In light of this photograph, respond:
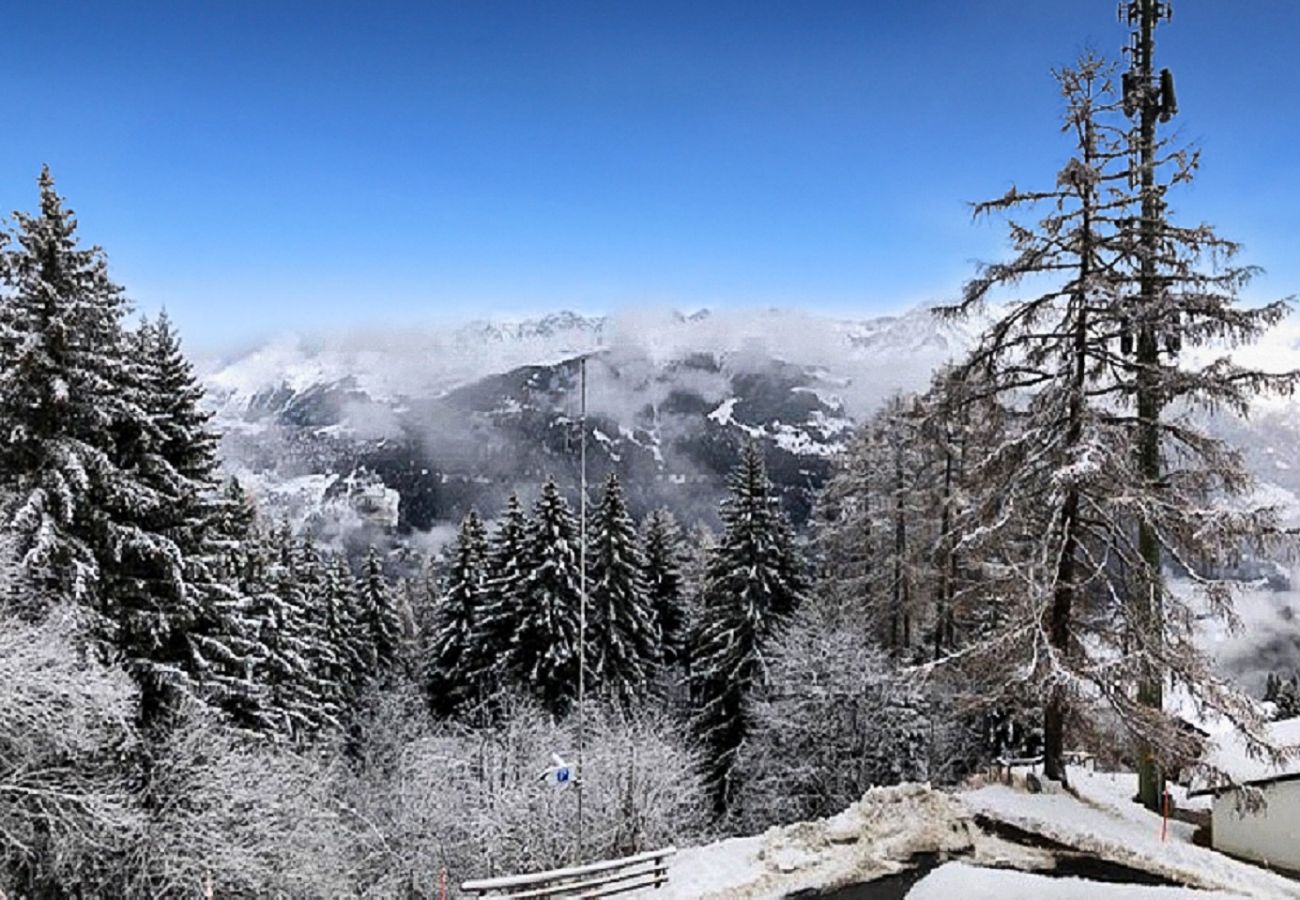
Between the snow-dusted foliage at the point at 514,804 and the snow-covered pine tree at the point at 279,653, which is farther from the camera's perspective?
the snow-covered pine tree at the point at 279,653

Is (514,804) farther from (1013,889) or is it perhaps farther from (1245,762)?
(1013,889)

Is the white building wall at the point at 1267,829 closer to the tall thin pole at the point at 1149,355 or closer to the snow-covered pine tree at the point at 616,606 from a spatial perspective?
the tall thin pole at the point at 1149,355

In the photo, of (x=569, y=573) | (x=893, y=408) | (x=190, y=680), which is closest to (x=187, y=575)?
(x=190, y=680)

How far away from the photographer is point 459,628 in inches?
1458

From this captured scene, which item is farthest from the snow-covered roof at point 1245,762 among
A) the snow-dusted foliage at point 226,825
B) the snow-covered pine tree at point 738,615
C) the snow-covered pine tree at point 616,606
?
the snow-covered pine tree at point 616,606

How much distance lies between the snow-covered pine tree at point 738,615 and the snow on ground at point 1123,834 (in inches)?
595

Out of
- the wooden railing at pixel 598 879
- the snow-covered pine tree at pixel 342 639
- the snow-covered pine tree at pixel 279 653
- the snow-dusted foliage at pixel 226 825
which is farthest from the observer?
the snow-covered pine tree at pixel 342 639

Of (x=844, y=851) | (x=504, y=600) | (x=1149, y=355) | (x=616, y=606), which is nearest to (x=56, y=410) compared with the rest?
(x=844, y=851)

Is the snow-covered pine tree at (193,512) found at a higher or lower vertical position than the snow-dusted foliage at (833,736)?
higher

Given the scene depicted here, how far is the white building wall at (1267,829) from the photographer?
48.0ft

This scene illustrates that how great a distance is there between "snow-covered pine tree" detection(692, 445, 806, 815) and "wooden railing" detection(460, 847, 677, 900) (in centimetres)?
1787

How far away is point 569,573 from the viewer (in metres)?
32.9

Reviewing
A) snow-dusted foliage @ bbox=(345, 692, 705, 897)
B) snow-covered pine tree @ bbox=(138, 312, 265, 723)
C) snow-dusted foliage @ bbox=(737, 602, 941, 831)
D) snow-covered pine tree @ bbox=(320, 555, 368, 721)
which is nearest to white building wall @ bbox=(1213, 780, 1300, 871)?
snow-dusted foliage @ bbox=(345, 692, 705, 897)

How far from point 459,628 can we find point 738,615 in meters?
12.7
